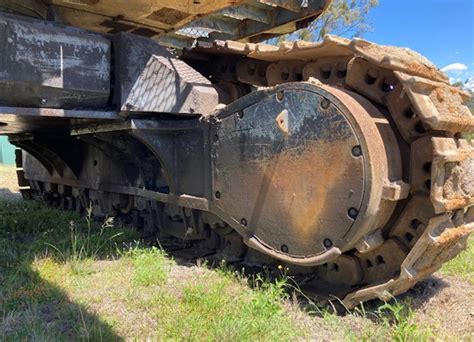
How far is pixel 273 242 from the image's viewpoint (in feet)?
10.2

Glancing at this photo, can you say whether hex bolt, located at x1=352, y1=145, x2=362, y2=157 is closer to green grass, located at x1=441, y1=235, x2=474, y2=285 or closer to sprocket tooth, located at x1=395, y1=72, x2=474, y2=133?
sprocket tooth, located at x1=395, y1=72, x2=474, y2=133

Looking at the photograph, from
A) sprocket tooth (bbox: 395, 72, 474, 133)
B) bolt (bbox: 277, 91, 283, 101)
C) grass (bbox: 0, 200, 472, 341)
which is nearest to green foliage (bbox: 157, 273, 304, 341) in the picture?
grass (bbox: 0, 200, 472, 341)

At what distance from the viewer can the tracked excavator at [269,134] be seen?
102 inches

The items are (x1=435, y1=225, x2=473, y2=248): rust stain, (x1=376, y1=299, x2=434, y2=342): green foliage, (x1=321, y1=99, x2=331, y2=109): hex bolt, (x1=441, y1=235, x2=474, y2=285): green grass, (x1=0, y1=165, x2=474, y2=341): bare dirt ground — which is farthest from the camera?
(x1=441, y1=235, x2=474, y2=285): green grass

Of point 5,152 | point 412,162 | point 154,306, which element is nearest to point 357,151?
point 412,162

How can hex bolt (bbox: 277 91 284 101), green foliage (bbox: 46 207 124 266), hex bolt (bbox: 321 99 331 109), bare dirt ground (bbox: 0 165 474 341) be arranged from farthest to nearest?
green foliage (bbox: 46 207 124 266) → hex bolt (bbox: 277 91 284 101) → hex bolt (bbox: 321 99 331 109) → bare dirt ground (bbox: 0 165 474 341)

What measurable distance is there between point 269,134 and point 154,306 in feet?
4.41

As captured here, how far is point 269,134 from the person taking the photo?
3.11 meters

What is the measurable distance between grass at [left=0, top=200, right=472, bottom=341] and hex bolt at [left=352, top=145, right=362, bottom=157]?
33.6 inches

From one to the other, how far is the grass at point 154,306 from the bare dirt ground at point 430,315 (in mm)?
11

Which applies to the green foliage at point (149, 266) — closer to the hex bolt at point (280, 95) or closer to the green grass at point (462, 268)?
the hex bolt at point (280, 95)

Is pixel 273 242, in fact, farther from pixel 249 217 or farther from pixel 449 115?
pixel 449 115

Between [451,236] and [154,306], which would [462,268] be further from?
[154,306]

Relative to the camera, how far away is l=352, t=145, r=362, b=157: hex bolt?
2.59 m
